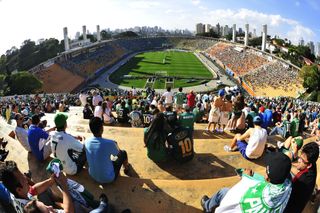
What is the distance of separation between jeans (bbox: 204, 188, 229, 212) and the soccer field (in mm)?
45151

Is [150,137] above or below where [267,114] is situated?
above

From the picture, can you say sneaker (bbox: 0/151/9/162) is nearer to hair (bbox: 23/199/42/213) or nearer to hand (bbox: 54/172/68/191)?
hand (bbox: 54/172/68/191)

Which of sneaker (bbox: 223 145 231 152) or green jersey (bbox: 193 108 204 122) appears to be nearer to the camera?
sneaker (bbox: 223 145 231 152)

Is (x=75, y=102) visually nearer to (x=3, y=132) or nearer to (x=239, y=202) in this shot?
(x=3, y=132)

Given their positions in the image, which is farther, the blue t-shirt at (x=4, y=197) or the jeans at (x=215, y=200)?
the jeans at (x=215, y=200)

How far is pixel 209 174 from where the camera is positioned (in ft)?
22.6

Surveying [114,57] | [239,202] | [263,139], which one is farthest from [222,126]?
[114,57]

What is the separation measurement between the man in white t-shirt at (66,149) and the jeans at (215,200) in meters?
2.45

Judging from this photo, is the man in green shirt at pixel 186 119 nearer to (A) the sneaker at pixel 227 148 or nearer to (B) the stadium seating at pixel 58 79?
(A) the sneaker at pixel 227 148

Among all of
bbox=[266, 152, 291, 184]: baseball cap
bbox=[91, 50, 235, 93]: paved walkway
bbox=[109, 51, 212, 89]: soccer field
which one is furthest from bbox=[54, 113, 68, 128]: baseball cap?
bbox=[109, 51, 212, 89]: soccer field

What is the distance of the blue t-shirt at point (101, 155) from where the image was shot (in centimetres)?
522

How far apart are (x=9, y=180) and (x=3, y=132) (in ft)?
20.6

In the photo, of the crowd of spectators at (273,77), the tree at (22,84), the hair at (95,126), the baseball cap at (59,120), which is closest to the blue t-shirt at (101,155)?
the hair at (95,126)

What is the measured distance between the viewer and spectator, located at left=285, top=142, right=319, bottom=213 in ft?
13.7
